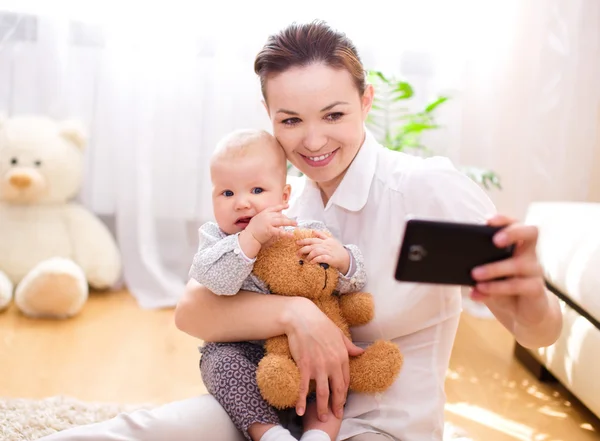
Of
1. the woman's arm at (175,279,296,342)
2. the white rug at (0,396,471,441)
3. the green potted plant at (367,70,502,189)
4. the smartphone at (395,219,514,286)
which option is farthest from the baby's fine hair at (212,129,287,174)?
the green potted plant at (367,70,502,189)

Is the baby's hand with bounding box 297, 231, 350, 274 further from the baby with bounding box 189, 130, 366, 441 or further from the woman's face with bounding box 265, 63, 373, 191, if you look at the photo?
Result: the woman's face with bounding box 265, 63, 373, 191

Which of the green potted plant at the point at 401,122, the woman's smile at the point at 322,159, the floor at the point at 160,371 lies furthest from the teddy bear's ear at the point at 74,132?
the woman's smile at the point at 322,159

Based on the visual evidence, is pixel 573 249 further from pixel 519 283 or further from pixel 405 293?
pixel 519 283

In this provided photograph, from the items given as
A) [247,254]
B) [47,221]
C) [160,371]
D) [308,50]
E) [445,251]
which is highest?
[308,50]

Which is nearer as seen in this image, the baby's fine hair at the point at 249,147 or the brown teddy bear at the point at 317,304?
the brown teddy bear at the point at 317,304

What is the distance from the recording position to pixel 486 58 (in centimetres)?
270

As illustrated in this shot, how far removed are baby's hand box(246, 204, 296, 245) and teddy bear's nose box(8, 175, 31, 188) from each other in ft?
5.73

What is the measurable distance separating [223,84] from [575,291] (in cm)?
162

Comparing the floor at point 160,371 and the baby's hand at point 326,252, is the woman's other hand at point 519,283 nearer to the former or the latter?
the baby's hand at point 326,252

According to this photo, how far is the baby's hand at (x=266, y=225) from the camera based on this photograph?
43.1 inches

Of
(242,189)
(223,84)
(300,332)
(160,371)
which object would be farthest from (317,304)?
(223,84)

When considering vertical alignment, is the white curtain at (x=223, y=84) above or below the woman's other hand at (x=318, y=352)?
above

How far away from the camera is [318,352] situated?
3.62 ft

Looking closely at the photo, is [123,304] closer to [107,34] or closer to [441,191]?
[107,34]
